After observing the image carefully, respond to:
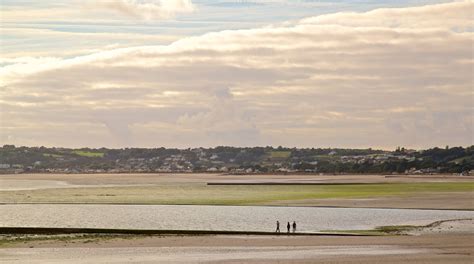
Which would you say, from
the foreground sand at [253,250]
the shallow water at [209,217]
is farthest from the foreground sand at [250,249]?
the shallow water at [209,217]

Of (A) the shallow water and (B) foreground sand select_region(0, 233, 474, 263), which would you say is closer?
(B) foreground sand select_region(0, 233, 474, 263)

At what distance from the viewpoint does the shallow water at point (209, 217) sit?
226 feet

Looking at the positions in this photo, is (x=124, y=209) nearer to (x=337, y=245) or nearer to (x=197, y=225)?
(x=197, y=225)

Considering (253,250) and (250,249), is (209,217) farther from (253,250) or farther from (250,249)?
(253,250)

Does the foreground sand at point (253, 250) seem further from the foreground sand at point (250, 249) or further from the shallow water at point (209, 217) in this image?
the shallow water at point (209, 217)

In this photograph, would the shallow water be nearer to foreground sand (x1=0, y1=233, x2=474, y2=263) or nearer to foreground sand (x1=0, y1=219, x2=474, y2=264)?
foreground sand (x1=0, y1=219, x2=474, y2=264)

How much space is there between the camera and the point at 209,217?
77812 millimetres

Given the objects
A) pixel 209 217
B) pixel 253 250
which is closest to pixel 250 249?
pixel 253 250

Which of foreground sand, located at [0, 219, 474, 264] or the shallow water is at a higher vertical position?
the shallow water

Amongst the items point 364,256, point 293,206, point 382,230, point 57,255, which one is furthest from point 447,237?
point 293,206

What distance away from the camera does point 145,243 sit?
52.2 m

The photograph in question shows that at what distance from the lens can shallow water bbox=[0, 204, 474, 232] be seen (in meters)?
68.9

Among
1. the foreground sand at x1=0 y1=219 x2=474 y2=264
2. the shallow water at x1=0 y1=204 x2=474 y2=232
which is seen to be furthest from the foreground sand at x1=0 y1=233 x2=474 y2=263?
the shallow water at x1=0 y1=204 x2=474 y2=232

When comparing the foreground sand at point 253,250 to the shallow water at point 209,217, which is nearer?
the foreground sand at point 253,250
